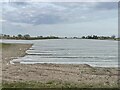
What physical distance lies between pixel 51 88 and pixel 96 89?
6.71ft

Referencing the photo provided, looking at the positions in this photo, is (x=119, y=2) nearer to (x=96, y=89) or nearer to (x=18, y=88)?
(x=96, y=89)

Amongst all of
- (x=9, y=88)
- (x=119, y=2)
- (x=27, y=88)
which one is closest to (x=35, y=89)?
(x=27, y=88)

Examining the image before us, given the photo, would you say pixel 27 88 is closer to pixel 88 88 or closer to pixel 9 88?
pixel 9 88

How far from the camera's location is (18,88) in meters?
12.3

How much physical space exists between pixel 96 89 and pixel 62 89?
5.11 ft

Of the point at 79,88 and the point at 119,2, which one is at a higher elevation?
the point at 119,2

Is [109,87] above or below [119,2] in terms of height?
below

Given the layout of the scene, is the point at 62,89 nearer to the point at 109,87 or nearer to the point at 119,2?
the point at 109,87

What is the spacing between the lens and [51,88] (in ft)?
41.5

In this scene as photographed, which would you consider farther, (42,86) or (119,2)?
(42,86)

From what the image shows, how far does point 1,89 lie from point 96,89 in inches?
166

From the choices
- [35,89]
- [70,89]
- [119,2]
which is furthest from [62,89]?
[119,2]

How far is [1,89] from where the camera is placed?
11844mm

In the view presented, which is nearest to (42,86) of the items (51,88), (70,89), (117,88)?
(51,88)
